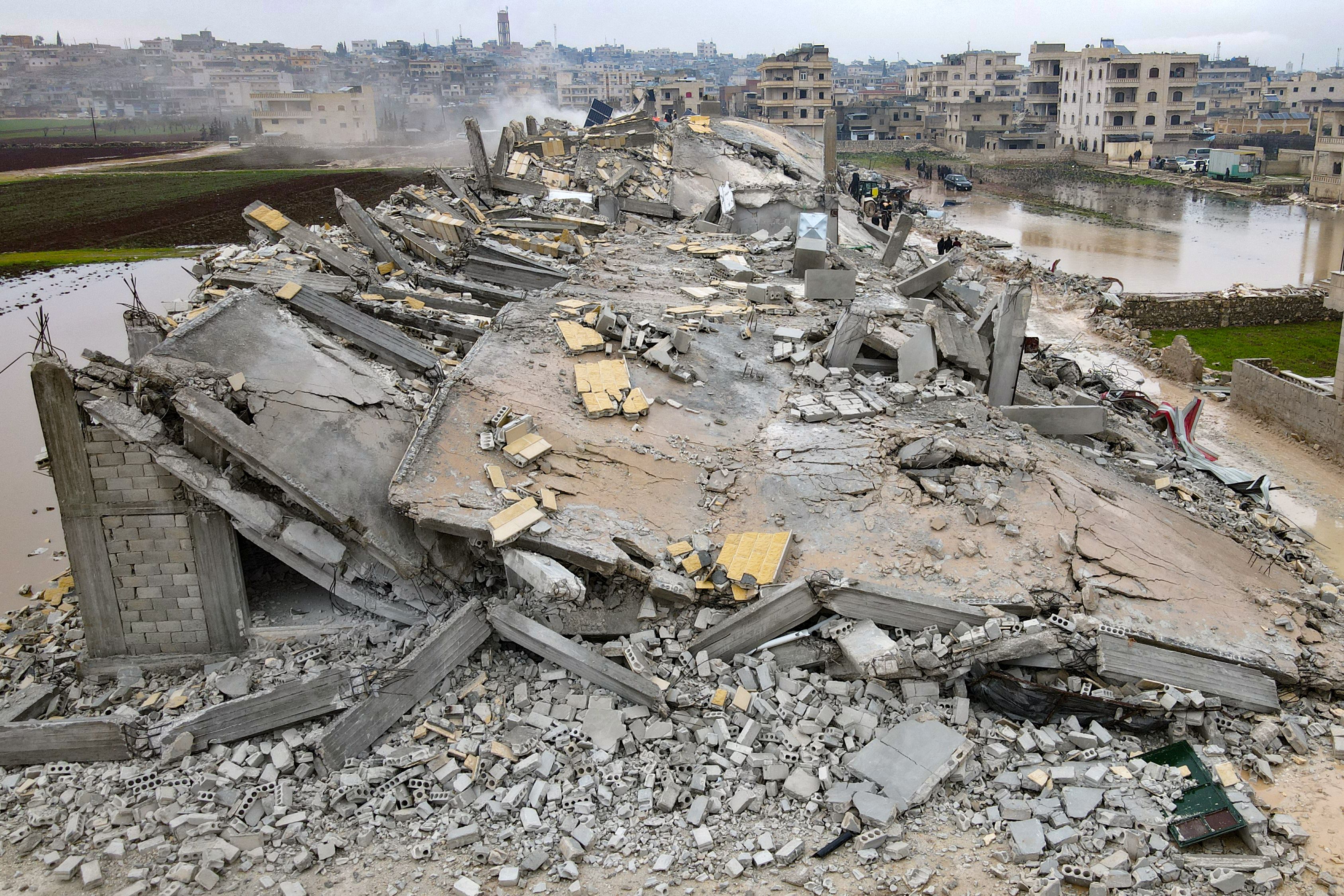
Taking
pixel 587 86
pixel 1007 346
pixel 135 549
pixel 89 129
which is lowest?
pixel 135 549

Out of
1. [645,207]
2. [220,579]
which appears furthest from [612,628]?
[645,207]

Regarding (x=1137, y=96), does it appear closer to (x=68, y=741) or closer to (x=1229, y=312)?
(x=1229, y=312)

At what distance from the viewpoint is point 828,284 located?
40.5 feet

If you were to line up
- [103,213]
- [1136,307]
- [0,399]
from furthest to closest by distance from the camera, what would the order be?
[103,213] < [1136,307] < [0,399]

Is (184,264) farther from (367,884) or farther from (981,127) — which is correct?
(981,127)

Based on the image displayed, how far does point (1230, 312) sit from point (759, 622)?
1787 centimetres

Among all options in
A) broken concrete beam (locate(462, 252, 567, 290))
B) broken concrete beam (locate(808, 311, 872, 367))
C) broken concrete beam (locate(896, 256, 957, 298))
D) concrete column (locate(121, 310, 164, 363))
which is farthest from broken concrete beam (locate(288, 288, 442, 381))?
broken concrete beam (locate(896, 256, 957, 298))

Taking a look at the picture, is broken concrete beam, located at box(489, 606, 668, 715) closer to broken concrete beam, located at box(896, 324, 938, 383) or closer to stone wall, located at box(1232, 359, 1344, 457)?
broken concrete beam, located at box(896, 324, 938, 383)

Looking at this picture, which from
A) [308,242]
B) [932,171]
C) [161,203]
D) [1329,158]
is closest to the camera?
[308,242]

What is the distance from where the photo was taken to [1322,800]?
521 cm

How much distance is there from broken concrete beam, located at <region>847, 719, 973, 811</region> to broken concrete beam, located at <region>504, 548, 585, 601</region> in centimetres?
212

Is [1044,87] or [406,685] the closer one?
[406,685]

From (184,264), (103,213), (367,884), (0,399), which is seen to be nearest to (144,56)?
(103,213)

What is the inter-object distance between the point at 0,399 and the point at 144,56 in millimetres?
116818
